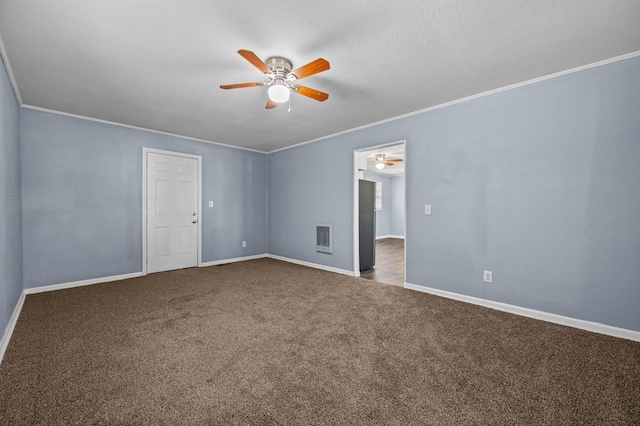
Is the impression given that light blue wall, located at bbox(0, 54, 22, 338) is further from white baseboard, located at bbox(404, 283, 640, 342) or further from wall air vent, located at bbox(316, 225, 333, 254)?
white baseboard, located at bbox(404, 283, 640, 342)

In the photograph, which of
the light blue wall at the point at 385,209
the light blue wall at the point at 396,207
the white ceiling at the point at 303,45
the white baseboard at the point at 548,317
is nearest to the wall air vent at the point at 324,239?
the white baseboard at the point at 548,317

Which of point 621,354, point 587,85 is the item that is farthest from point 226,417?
point 587,85

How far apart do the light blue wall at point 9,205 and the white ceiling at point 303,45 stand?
0.33 m

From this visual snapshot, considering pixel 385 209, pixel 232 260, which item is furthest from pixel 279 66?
pixel 385 209

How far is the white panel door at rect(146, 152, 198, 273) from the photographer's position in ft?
15.6

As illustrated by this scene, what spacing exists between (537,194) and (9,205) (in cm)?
545

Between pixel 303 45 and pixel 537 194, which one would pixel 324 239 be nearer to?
pixel 537 194

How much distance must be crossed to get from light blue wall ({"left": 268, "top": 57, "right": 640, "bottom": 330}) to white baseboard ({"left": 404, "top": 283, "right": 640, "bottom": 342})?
0.05 metres

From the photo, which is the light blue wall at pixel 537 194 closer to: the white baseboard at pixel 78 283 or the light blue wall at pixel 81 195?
the light blue wall at pixel 81 195

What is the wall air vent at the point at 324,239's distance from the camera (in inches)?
200

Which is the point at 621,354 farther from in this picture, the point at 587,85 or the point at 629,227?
the point at 587,85

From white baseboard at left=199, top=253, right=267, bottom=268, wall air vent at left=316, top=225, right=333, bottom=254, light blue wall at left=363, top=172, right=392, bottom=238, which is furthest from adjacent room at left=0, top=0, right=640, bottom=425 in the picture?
light blue wall at left=363, top=172, right=392, bottom=238

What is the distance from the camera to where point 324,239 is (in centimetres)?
522

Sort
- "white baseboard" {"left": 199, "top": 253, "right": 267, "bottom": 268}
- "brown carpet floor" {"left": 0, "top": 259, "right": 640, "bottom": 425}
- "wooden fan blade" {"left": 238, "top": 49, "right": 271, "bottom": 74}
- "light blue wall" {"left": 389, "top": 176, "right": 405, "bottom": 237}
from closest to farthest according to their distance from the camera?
"brown carpet floor" {"left": 0, "top": 259, "right": 640, "bottom": 425} → "wooden fan blade" {"left": 238, "top": 49, "right": 271, "bottom": 74} → "white baseboard" {"left": 199, "top": 253, "right": 267, "bottom": 268} → "light blue wall" {"left": 389, "top": 176, "right": 405, "bottom": 237}
